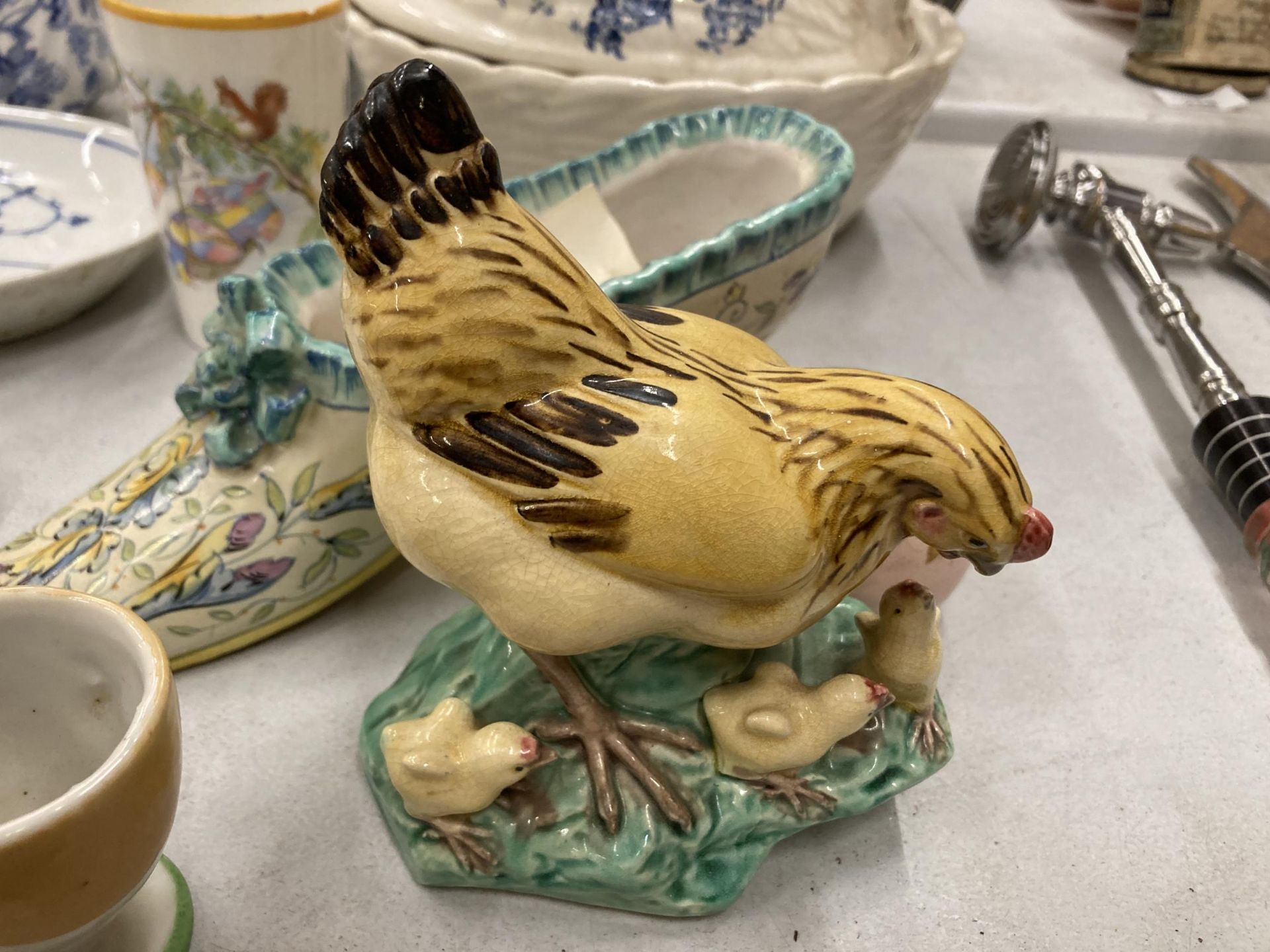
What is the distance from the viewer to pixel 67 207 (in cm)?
77

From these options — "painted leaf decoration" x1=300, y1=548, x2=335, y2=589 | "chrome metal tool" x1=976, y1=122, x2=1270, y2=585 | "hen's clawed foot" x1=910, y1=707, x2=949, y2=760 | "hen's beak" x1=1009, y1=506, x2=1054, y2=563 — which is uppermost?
"hen's beak" x1=1009, y1=506, x2=1054, y2=563

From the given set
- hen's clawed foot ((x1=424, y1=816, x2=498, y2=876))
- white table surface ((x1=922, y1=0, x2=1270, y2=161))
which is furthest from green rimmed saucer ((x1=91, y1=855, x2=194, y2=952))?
white table surface ((x1=922, y1=0, x2=1270, y2=161))

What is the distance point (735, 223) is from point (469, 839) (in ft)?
1.18

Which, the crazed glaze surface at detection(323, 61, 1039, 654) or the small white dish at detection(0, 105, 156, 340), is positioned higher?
the crazed glaze surface at detection(323, 61, 1039, 654)

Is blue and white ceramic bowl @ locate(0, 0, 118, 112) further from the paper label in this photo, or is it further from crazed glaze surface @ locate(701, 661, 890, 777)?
the paper label

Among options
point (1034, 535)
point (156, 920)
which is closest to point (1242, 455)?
point (1034, 535)

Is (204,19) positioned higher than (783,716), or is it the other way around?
(204,19)

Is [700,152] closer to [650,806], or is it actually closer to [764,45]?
[764,45]

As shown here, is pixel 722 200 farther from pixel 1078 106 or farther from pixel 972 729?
pixel 1078 106

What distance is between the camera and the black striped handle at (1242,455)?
23.0 inches

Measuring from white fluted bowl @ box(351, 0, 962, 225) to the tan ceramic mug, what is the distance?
48 centimetres

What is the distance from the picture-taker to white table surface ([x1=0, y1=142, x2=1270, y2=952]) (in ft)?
1.34

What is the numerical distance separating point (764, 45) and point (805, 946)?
1.92 ft

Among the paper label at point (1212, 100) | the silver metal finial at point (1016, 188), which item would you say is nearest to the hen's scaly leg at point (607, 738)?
the silver metal finial at point (1016, 188)
